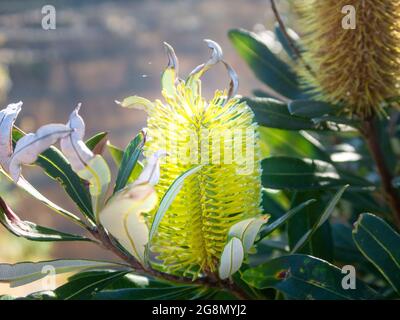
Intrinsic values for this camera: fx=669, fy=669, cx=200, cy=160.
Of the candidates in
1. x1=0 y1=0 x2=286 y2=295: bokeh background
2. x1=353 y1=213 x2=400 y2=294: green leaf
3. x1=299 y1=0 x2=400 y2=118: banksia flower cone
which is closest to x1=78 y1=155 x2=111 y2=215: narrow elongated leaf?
x1=353 y1=213 x2=400 y2=294: green leaf

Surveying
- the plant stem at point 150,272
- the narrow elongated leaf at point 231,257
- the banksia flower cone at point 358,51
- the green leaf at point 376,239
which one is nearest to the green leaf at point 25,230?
the plant stem at point 150,272

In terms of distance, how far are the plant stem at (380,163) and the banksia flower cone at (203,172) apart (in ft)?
0.85

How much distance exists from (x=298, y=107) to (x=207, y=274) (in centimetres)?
25

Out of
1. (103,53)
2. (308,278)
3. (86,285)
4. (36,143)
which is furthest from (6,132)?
(103,53)

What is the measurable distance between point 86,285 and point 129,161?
0.13 metres

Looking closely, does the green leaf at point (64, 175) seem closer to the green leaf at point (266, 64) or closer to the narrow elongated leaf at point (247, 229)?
the narrow elongated leaf at point (247, 229)

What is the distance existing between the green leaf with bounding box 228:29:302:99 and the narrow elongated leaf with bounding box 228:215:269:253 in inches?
15.5

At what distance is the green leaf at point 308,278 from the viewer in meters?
0.61

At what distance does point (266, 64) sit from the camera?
95cm

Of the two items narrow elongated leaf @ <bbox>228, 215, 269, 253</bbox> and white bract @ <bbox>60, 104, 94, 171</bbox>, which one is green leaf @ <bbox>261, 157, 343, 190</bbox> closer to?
narrow elongated leaf @ <bbox>228, 215, 269, 253</bbox>

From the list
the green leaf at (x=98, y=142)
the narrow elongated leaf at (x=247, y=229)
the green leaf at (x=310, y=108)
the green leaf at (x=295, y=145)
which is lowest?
the narrow elongated leaf at (x=247, y=229)

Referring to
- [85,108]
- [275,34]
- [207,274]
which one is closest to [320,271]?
[207,274]

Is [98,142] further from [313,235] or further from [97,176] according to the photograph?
[313,235]

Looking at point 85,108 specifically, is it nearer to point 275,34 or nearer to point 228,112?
point 275,34
